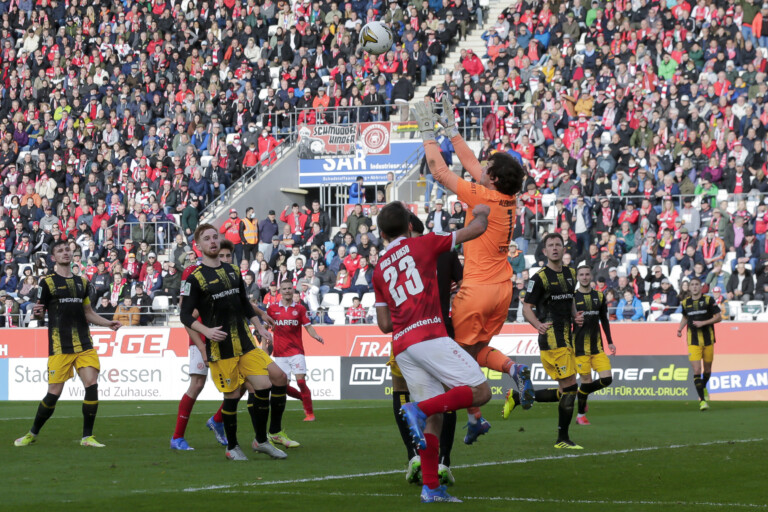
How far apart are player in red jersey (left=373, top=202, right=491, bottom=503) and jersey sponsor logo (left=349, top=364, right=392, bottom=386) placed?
16.8m

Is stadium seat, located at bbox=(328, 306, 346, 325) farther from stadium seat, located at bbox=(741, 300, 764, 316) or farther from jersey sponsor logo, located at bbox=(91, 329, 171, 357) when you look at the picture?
stadium seat, located at bbox=(741, 300, 764, 316)

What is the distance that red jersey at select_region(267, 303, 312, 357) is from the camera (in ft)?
61.3

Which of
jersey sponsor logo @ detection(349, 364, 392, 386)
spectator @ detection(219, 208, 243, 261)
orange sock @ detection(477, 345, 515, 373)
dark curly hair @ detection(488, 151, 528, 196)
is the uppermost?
dark curly hair @ detection(488, 151, 528, 196)

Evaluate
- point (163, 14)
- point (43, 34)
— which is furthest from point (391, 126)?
point (43, 34)

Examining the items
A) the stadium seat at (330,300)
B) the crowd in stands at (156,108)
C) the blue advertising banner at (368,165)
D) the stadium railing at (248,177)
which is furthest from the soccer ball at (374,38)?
the stadium railing at (248,177)

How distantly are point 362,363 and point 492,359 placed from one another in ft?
50.3

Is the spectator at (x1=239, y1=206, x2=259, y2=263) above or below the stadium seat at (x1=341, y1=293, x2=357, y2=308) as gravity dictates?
above

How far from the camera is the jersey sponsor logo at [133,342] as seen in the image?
26.9 meters

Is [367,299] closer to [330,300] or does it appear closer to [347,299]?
[347,299]

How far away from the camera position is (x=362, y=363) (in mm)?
25781

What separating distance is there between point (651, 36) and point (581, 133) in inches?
133

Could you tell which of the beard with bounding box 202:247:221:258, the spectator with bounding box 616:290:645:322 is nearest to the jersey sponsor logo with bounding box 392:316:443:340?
the beard with bounding box 202:247:221:258

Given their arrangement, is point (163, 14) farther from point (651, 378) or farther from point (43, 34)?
point (651, 378)

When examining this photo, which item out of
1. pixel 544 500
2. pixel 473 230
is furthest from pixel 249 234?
pixel 544 500
